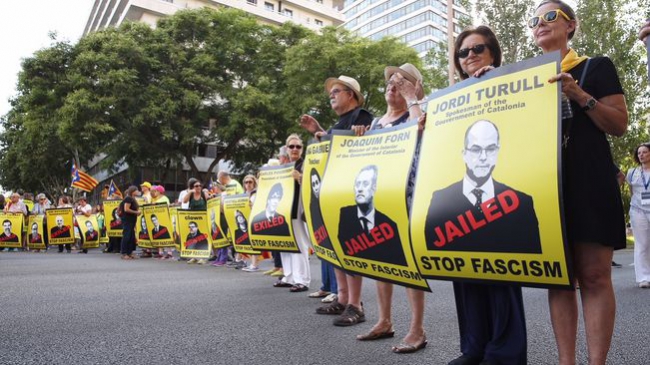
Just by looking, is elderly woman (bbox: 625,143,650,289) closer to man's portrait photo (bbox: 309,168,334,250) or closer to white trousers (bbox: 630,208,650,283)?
white trousers (bbox: 630,208,650,283)

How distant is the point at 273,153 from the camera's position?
96.3 ft

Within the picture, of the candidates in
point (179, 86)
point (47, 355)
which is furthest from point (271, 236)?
point (179, 86)

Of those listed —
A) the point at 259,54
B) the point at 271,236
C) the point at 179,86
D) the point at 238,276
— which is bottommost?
the point at 238,276

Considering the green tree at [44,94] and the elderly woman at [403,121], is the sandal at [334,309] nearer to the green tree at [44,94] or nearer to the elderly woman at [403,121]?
the elderly woman at [403,121]

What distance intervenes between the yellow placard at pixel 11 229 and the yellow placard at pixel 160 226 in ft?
18.3

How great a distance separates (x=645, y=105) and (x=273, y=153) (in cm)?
1794

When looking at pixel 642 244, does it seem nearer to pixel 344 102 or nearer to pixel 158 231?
pixel 344 102

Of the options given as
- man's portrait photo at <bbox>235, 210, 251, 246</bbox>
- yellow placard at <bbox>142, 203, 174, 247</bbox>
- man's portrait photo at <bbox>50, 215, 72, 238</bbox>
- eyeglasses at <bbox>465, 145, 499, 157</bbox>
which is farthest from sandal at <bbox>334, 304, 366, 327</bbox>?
man's portrait photo at <bbox>50, 215, 72, 238</bbox>

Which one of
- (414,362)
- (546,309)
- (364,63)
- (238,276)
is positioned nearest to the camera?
(414,362)

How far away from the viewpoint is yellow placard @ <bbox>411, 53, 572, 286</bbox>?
214cm

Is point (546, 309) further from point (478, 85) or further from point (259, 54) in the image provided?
point (259, 54)

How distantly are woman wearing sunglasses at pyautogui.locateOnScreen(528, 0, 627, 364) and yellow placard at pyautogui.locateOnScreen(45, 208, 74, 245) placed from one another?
15914 millimetres

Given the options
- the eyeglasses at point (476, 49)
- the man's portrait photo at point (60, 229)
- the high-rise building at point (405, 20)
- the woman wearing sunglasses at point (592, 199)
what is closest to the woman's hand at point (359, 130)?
the eyeglasses at point (476, 49)

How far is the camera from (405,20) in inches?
3342
